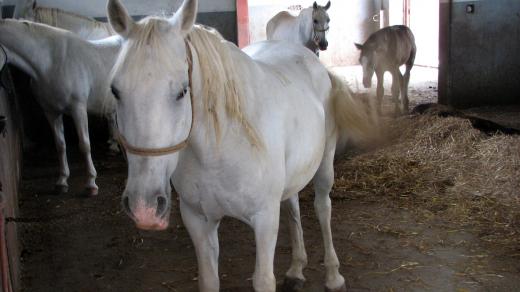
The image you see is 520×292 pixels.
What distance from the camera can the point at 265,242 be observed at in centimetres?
194

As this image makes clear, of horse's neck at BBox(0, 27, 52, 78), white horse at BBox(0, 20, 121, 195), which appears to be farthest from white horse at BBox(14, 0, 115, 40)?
horse's neck at BBox(0, 27, 52, 78)

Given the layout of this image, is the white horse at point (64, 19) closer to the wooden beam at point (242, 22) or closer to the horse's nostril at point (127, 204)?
the wooden beam at point (242, 22)

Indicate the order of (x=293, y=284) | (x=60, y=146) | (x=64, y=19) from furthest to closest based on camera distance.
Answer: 1. (x=64, y=19)
2. (x=60, y=146)
3. (x=293, y=284)

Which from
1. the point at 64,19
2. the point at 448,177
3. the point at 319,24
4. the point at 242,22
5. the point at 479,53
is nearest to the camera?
the point at 448,177

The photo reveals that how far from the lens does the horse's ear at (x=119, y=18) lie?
1529 mm

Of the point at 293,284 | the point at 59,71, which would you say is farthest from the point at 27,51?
the point at 293,284

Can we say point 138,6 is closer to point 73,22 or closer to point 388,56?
point 73,22

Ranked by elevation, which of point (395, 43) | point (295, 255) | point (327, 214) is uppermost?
point (395, 43)

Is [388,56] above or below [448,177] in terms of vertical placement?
above

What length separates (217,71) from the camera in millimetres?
1694

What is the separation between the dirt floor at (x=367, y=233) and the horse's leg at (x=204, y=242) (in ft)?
2.28

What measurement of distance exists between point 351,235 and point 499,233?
895mm

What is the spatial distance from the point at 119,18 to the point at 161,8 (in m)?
5.12

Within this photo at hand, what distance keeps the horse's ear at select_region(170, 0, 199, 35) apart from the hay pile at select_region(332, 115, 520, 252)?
2.28 meters
